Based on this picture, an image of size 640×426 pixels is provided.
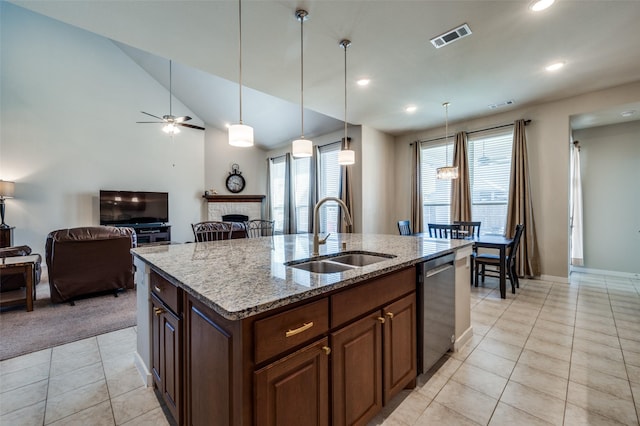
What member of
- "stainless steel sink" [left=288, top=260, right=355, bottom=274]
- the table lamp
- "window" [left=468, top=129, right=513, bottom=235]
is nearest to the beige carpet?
the table lamp

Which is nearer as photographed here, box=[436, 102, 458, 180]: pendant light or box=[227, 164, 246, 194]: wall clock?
box=[436, 102, 458, 180]: pendant light

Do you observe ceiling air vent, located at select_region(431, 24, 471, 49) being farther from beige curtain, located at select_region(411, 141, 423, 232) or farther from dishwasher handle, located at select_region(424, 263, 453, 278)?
beige curtain, located at select_region(411, 141, 423, 232)

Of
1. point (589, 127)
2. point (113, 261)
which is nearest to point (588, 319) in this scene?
point (589, 127)

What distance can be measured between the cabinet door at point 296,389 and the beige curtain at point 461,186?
4.69 metres

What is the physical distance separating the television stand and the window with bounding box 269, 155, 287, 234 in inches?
109

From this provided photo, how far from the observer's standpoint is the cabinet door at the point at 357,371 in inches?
45.8

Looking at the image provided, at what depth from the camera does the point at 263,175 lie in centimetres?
824

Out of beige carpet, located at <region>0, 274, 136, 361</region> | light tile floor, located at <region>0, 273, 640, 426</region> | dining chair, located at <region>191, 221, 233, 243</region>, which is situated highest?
dining chair, located at <region>191, 221, 233, 243</region>

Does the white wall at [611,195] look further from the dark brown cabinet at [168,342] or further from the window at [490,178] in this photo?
the dark brown cabinet at [168,342]

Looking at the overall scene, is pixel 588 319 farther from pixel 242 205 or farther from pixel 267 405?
pixel 242 205

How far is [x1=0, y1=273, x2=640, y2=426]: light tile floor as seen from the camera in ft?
5.03

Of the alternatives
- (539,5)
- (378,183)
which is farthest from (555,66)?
(378,183)

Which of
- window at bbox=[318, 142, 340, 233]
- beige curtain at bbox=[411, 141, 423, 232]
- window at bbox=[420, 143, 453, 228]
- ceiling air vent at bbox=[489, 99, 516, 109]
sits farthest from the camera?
window at bbox=[318, 142, 340, 233]

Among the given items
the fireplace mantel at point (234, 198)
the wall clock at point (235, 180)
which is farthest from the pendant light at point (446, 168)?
the wall clock at point (235, 180)
